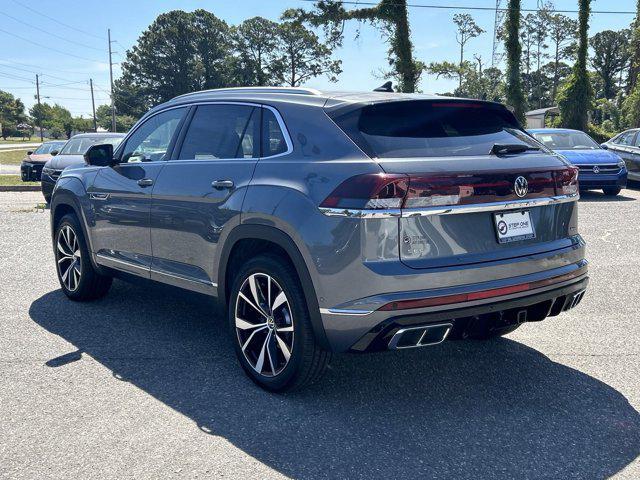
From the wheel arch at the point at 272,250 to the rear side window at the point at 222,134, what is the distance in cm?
51

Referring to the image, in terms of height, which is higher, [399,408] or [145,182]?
[145,182]

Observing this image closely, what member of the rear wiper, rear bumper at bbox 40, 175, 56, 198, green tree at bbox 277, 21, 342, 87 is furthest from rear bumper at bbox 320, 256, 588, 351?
green tree at bbox 277, 21, 342, 87

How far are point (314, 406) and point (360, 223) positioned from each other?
1.16 metres

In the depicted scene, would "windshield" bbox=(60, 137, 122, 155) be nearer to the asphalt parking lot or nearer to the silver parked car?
the asphalt parking lot

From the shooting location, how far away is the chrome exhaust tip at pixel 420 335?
3.22 m

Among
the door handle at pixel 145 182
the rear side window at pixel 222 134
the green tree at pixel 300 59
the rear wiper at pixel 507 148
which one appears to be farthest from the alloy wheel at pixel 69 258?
the green tree at pixel 300 59

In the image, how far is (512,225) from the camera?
11.7ft

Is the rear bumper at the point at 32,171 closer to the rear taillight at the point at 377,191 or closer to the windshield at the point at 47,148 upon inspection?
the windshield at the point at 47,148

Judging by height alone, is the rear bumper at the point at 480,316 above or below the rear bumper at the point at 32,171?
below

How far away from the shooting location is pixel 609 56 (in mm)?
89375

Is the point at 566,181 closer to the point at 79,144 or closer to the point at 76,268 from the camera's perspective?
the point at 76,268

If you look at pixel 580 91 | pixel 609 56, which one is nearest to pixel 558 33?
pixel 609 56

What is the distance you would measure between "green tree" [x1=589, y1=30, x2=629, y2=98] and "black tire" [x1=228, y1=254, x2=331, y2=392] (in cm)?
9441

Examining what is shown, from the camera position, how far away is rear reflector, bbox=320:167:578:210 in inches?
125
